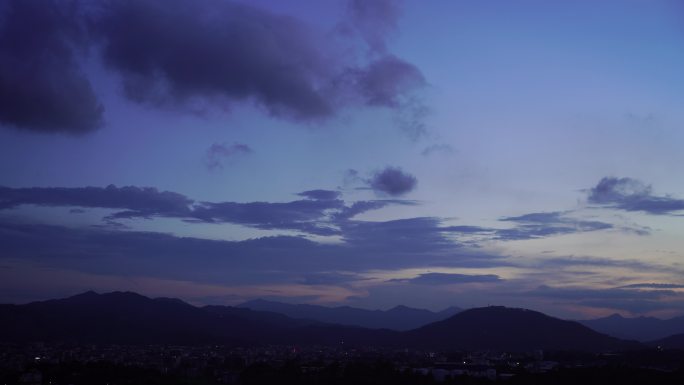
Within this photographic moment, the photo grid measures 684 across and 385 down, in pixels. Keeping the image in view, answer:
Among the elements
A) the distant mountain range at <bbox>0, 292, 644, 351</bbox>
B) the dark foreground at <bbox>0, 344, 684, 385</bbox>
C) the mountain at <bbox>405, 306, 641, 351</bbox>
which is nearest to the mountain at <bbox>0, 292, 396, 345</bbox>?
the distant mountain range at <bbox>0, 292, 644, 351</bbox>

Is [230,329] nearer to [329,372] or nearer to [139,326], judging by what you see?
[139,326]

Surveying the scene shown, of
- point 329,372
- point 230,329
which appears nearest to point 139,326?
point 230,329

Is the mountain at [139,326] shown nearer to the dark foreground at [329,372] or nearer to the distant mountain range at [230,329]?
the distant mountain range at [230,329]

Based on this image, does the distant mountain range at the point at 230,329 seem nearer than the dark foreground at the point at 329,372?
No

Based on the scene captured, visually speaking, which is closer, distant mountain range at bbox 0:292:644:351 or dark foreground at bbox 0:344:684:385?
dark foreground at bbox 0:344:684:385

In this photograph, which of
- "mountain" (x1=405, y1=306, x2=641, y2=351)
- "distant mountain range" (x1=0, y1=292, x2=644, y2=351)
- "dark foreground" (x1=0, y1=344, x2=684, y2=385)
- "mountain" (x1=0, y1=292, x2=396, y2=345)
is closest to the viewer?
"dark foreground" (x1=0, y1=344, x2=684, y2=385)

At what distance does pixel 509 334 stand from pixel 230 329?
50306mm

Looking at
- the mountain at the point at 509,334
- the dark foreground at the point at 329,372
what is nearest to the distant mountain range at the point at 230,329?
the mountain at the point at 509,334

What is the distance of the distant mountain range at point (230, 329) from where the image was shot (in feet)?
303

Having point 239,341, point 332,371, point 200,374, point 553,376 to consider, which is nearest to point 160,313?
point 239,341

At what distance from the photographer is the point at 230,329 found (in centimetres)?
11750

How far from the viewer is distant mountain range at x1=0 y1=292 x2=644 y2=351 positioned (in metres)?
92.2

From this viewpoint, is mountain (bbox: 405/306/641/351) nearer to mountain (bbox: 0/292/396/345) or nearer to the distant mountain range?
the distant mountain range

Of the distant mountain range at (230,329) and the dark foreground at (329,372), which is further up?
the distant mountain range at (230,329)
